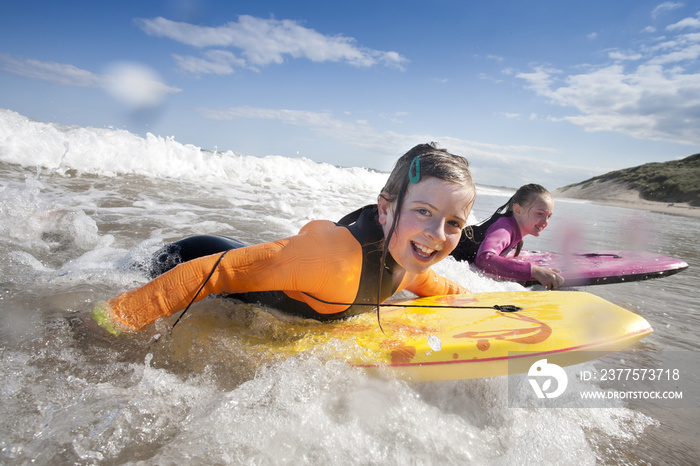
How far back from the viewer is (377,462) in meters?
1.49

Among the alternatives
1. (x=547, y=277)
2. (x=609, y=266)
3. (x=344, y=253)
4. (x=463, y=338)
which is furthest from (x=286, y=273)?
(x=609, y=266)

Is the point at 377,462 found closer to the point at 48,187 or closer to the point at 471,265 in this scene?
the point at 471,265

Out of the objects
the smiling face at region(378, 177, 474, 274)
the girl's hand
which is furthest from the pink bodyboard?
the smiling face at region(378, 177, 474, 274)

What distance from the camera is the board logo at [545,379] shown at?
2135 mm

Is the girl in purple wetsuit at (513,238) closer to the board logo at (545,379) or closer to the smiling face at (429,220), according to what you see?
the board logo at (545,379)

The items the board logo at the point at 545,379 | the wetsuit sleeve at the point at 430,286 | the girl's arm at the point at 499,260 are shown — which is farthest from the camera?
the girl's arm at the point at 499,260

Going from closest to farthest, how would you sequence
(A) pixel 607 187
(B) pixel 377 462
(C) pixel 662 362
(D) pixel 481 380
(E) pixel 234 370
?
(B) pixel 377 462 < (E) pixel 234 370 < (D) pixel 481 380 < (C) pixel 662 362 < (A) pixel 607 187

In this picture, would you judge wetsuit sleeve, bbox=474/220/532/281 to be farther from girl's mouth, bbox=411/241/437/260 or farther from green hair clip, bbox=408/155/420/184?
green hair clip, bbox=408/155/420/184

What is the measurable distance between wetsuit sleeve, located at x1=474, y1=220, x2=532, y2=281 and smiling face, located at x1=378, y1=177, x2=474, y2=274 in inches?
87.6

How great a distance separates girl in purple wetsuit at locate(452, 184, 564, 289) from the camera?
3.80 metres

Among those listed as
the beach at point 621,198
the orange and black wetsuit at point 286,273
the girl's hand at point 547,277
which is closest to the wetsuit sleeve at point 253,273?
the orange and black wetsuit at point 286,273

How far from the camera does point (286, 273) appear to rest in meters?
1.79

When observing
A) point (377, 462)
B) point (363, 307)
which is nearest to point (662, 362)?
point (363, 307)

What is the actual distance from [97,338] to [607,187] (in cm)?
3851
